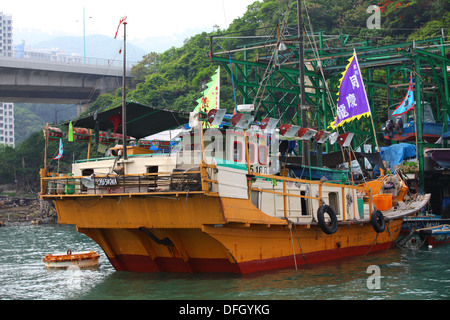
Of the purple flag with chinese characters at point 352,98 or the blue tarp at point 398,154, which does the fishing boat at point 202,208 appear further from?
the blue tarp at point 398,154

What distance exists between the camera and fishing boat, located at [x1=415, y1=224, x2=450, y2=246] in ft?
80.4

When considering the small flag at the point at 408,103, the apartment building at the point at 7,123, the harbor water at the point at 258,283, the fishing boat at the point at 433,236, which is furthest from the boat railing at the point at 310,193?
the apartment building at the point at 7,123

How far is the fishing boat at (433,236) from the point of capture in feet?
80.4

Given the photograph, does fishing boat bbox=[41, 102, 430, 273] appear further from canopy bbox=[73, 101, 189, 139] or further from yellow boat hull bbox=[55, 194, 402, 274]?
canopy bbox=[73, 101, 189, 139]

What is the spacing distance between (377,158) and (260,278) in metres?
10.4

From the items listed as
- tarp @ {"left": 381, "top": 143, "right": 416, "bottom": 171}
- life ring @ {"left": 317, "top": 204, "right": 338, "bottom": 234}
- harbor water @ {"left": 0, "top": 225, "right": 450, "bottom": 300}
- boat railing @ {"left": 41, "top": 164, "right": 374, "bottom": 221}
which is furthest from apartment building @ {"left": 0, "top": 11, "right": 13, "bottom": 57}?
life ring @ {"left": 317, "top": 204, "right": 338, "bottom": 234}

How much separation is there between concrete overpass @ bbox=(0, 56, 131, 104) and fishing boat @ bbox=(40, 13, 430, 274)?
36.2m

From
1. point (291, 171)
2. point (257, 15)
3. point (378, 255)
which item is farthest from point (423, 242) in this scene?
point (257, 15)

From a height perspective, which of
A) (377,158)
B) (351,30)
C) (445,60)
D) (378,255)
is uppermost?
(351,30)

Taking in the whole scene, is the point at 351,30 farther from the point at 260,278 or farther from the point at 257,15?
the point at 260,278

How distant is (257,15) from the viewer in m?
64.7

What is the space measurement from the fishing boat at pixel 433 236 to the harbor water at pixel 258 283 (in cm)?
304
